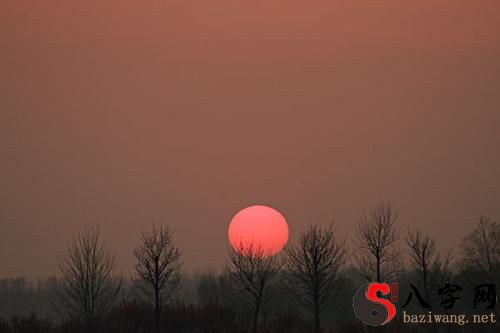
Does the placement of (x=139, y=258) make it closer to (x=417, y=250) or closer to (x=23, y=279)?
(x=417, y=250)

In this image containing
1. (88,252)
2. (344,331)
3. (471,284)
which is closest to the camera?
(344,331)

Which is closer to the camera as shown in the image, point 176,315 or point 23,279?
point 176,315

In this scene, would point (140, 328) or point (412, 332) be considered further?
point (140, 328)

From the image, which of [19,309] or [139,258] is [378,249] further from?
[19,309]

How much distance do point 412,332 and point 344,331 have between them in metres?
2.84

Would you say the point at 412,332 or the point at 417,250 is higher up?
the point at 417,250

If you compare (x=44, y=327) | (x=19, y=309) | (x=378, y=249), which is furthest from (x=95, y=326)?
(x=19, y=309)

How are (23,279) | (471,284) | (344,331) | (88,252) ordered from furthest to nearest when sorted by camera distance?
(23,279) < (471,284) < (88,252) < (344,331)

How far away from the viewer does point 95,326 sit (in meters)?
33.7

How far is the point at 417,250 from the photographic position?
35.4 metres

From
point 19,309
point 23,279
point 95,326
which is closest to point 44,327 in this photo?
point 95,326

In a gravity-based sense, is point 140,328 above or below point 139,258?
below

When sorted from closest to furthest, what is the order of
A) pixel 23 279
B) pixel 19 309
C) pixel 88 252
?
pixel 88 252 < pixel 19 309 < pixel 23 279

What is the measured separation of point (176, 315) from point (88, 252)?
16.6 ft
